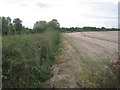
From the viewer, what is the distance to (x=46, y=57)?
410 inches

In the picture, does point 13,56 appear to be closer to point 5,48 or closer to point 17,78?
point 5,48

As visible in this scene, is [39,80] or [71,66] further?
[71,66]

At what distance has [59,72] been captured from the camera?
8.34 meters

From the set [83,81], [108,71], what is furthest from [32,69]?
[108,71]

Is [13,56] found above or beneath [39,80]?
above

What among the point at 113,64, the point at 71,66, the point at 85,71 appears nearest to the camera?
the point at 113,64

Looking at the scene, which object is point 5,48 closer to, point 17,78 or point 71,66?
point 17,78

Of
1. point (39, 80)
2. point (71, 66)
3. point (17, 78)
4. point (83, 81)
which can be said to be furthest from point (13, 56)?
point (71, 66)

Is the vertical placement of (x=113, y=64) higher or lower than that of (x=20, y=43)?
lower

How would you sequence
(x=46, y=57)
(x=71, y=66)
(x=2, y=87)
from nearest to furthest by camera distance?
1. (x=2, y=87)
2. (x=71, y=66)
3. (x=46, y=57)

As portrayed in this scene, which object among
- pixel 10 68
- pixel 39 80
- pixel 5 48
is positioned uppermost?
pixel 5 48

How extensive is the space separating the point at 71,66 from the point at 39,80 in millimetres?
2651

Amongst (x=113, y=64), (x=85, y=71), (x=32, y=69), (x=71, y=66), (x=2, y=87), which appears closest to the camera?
(x=2, y=87)

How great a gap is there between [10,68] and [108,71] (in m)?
2.71
